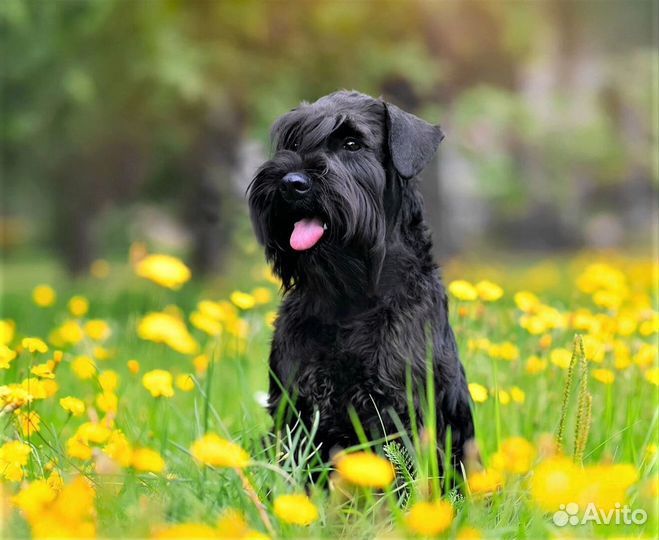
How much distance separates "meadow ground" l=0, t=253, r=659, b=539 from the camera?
175 centimetres

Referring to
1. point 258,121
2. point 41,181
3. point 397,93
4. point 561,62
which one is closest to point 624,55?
point 561,62

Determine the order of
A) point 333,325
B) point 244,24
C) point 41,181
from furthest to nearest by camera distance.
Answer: point 41,181 → point 244,24 → point 333,325

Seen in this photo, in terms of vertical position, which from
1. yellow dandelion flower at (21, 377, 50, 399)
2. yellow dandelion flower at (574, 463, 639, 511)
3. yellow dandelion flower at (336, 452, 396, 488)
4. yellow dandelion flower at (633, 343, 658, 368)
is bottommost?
yellow dandelion flower at (633, 343, 658, 368)

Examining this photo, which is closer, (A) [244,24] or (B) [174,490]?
(B) [174,490]

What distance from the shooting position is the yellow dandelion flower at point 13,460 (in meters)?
2.17

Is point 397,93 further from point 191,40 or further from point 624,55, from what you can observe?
point 624,55

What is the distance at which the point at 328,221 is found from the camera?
280cm

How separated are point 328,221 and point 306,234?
0.10 meters

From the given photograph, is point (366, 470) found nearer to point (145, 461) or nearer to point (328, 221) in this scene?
point (145, 461)

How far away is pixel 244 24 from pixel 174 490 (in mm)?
7149

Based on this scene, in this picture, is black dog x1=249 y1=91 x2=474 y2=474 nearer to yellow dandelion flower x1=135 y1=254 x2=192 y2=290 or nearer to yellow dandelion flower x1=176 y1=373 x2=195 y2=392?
yellow dandelion flower x1=176 y1=373 x2=195 y2=392

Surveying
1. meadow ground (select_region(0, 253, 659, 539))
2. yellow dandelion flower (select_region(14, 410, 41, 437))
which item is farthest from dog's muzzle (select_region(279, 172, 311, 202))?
yellow dandelion flower (select_region(14, 410, 41, 437))

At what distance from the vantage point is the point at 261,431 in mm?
3039

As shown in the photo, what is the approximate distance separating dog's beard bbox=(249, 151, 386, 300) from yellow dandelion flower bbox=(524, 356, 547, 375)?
39.5 inches
